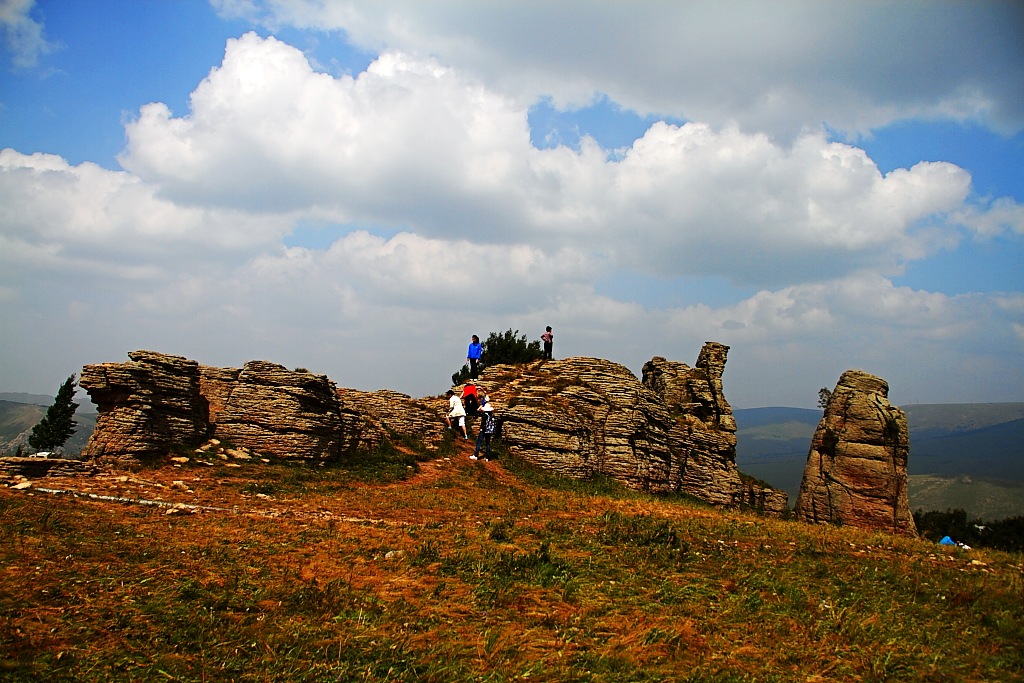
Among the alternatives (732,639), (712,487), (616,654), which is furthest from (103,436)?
(712,487)

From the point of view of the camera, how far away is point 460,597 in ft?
39.7

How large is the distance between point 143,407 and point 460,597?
16.2 meters

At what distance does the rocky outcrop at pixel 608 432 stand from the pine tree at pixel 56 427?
5727 centimetres

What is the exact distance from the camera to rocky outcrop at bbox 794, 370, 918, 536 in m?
42.6

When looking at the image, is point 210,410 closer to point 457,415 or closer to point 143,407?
point 143,407

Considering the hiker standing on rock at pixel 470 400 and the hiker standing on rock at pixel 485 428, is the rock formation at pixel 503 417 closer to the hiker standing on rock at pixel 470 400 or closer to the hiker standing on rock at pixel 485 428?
the hiker standing on rock at pixel 470 400

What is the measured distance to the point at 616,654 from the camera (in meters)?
10.1

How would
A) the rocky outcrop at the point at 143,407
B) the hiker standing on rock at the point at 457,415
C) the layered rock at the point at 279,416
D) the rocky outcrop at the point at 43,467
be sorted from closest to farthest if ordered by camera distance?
the rocky outcrop at the point at 43,467
the rocky outcrop at the point at 143,407
the layered rock at the point at 279,416
the hiker standing on rock at the point at 457,415

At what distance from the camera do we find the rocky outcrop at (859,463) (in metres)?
42.6

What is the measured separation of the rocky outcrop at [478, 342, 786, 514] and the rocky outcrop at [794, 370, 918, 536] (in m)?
5.78

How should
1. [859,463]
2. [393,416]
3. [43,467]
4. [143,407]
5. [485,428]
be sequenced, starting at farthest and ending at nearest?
[859,463] → [393,416] → [485,428] → [143,407] → [43,467]

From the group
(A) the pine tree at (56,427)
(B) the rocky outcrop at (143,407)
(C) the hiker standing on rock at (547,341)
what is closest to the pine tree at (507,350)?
(C) the hiker standing on rock at (547,341)

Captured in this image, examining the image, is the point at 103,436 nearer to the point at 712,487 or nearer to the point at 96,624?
the point at 96,624

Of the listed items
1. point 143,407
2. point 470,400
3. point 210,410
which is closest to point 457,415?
point 470,400
